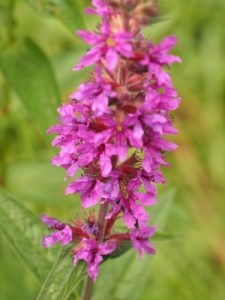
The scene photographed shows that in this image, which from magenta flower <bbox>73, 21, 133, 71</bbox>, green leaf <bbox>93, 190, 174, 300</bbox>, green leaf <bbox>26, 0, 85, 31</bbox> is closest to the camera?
magenta flower <bbox>73, 21, 133, 71</bbox>

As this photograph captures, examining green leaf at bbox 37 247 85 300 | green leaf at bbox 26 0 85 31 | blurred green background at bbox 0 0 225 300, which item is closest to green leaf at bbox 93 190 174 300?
blurred green background at bbox 0 0 225 300

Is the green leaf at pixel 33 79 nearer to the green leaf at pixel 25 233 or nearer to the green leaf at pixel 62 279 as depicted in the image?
the green leaf at pixel 25 233

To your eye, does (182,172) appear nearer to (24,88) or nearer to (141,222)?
(24,88)

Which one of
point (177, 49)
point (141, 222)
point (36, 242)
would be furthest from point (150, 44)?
point (177, 49)

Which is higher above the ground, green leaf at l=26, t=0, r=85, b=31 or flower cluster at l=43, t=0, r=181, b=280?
green leaf at l=26, t=0, r=85, b=31

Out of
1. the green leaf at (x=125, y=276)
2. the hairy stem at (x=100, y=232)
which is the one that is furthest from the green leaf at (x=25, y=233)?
the green leaf at (x=125, y=276)

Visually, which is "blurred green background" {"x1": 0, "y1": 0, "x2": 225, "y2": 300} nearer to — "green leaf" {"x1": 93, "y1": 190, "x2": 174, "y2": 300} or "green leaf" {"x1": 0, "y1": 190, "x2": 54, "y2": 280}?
"green leaf" {"x1": 93, "y1": 190, "x2": 174, "y2": 300}

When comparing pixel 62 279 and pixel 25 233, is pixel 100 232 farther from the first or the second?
pixel 25 233
